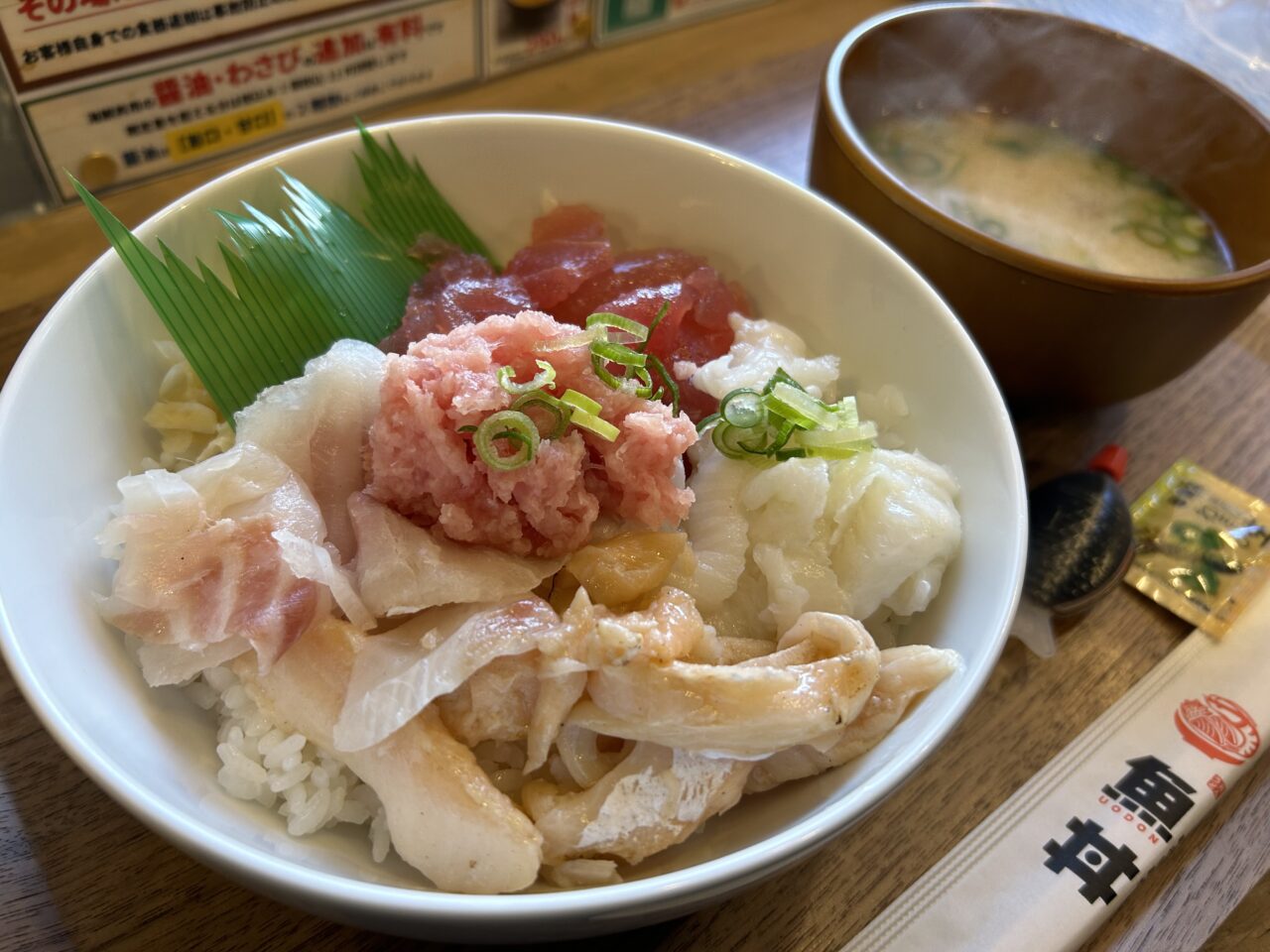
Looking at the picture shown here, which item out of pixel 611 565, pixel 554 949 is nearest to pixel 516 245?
pixel 611 565

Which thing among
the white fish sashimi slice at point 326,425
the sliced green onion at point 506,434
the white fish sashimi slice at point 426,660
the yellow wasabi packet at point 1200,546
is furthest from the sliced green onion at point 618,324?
the yellow wasabi packet at point 1200,546

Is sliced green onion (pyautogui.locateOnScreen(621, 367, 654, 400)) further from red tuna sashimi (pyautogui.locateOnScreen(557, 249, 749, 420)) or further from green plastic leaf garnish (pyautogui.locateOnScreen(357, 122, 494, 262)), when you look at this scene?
green plastic leaf garnish (pyautogui.locateOnScreen(357, 122, 494, 262))

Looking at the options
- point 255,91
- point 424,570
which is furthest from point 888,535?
point 255,91

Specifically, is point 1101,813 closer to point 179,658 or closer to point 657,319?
point 657,319

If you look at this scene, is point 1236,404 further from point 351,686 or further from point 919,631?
point 351,686

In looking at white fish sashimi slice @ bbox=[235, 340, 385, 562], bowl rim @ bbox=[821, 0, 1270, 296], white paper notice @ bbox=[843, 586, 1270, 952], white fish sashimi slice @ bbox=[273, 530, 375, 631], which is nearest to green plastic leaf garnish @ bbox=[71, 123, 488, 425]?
white fish sashimi slice @ bbox=[235, 340, 385, 562]

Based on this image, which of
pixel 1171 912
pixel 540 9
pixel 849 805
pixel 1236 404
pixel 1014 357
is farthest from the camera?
pixel 540 9

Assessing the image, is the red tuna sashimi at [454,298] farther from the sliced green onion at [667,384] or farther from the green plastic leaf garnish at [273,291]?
the sliced green onion at [667,384]
